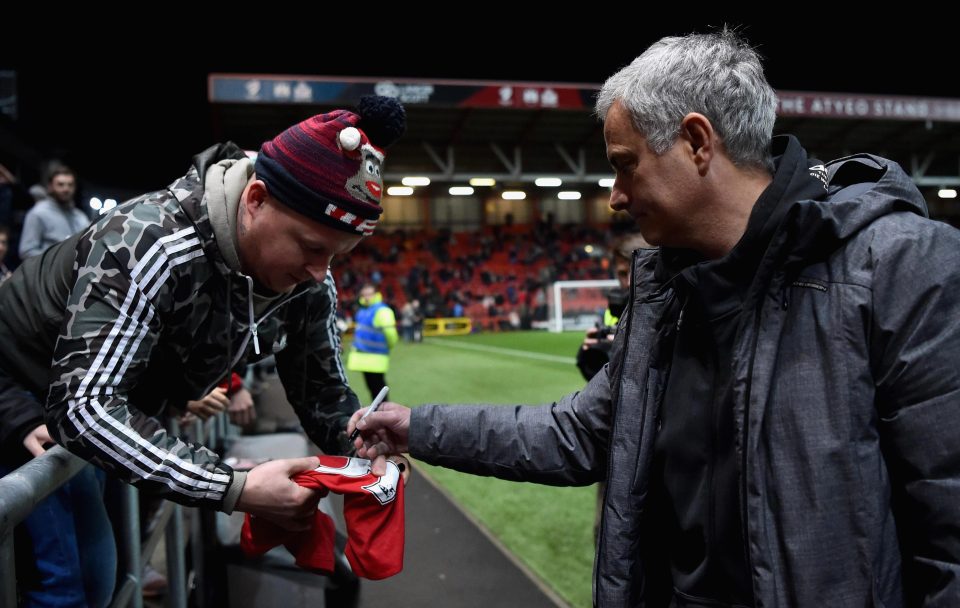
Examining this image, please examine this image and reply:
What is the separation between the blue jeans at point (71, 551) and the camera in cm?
182

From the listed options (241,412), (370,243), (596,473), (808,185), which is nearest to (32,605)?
(596,473)

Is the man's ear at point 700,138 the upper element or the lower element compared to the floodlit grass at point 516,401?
upper

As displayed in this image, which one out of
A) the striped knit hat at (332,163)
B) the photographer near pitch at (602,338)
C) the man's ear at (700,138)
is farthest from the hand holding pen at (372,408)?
the photographer near pitch at (602,338)

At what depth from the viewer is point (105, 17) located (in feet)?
70.6

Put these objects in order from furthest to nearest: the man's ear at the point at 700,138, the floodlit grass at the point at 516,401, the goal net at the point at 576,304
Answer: the goal net at the point at 576,304
the floodlit grass at the point at 516,401
the man's ear at the point at 700,138

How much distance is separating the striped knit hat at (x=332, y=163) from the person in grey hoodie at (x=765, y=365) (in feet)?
1.83

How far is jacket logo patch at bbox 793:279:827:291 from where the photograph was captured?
50.2 inches

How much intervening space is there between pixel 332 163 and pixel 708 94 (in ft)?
2.77

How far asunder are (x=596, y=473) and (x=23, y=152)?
25.1 metres

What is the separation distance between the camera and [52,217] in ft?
17.7

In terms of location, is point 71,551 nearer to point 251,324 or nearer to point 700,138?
point 251,324

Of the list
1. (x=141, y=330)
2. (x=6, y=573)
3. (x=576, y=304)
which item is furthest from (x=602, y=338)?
(x=576, y=304)

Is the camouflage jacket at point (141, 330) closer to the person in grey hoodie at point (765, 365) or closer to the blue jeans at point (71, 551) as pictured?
the blue jeans at point (71, 551)

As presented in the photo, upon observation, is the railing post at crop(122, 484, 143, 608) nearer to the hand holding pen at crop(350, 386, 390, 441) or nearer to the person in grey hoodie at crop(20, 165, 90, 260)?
the hand holding pen at crop(350, 386, 390, 441)
